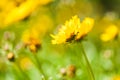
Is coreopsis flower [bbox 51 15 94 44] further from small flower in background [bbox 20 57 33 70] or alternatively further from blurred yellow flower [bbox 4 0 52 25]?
small flower in background [bbox 20 57 33 70]

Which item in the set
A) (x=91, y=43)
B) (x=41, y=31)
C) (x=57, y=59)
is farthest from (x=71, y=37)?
(x=41, y=31)

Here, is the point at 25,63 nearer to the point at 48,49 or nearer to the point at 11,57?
the point at 48,49

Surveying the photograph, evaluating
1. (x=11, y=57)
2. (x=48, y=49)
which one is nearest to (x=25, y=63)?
(x=48, y=49)

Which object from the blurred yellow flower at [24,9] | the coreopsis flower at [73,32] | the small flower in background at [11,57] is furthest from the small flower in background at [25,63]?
the coreopsis flower at [73,32]

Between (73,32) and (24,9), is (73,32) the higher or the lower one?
the lower one

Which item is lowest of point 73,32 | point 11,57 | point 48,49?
point 73,32

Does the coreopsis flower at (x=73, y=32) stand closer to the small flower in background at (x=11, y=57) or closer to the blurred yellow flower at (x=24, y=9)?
the small flower in background at (x=11, y=57)

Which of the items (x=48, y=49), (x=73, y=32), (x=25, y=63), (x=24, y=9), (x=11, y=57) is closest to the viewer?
(x=73, y=32)

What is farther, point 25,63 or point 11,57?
point 25,63

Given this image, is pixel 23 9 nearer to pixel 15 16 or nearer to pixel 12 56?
pixel 15 16
